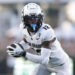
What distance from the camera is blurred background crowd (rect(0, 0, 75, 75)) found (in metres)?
12.4

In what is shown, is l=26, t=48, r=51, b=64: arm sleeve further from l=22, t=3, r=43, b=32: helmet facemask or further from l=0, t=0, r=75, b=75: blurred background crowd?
l=0, t=0, r=75, b=75: blurred background crowd

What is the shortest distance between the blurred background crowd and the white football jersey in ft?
12.7

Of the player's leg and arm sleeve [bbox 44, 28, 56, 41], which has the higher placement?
arm sleeve [bbox 44, 28, 56, 41]

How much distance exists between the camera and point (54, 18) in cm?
2017

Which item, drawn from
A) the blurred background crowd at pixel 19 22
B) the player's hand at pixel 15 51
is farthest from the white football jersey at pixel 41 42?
the blurred background crowd at pixel 19 22

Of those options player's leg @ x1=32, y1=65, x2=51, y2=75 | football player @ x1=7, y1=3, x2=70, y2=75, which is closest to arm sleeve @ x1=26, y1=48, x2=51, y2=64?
football player @ x1=7, y1=3, x2=70, y2=75

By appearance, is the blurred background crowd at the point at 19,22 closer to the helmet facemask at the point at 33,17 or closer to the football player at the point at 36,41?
the football player at the point at 36,41

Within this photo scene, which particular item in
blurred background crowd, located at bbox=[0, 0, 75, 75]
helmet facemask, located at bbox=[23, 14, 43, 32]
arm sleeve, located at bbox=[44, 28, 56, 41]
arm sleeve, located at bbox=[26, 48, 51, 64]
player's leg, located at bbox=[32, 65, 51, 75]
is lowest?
blurred background crowd, located at bbox=[0, 0, 75, 75]

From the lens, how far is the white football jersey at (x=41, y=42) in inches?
286

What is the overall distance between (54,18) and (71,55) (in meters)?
7.50

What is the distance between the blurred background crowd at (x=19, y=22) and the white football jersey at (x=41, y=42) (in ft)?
12.7

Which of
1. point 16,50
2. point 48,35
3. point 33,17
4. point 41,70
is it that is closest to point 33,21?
point 33,17

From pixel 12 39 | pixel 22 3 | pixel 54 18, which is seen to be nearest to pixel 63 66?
pixel 12 39

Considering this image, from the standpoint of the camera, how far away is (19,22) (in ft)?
53.4
